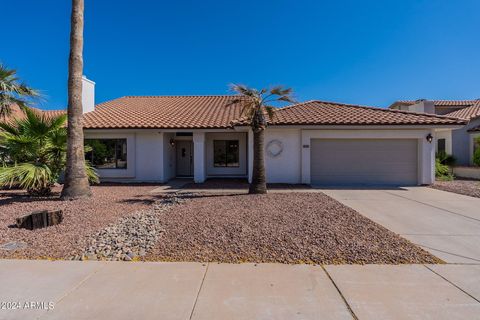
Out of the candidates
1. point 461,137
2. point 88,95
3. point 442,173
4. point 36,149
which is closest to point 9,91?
point 36,149

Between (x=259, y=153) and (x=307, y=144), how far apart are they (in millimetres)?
4493

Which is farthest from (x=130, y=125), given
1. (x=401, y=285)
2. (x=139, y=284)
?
(x=401, y=285)

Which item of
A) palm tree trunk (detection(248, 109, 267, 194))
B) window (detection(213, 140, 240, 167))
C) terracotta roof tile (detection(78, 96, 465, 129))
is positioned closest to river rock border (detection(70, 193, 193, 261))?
palm tree trunk (detection(248, 109, 267, 194))

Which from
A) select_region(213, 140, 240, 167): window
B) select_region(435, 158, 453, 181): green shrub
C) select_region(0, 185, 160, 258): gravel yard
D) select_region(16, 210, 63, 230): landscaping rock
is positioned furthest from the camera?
select_region(213, 140, 240, 167): window

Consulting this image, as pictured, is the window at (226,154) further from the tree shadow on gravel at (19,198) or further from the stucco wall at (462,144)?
the stucco wall at (462,144)

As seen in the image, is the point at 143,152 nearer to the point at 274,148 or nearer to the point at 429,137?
the point at 274,148

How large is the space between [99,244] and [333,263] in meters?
4.40

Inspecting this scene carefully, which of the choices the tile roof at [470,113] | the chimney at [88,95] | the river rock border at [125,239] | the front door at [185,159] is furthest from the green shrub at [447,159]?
the chimney at [88,95]

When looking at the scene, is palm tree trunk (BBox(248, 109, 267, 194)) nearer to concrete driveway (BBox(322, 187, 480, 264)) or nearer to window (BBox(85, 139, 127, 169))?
concrete driveway (BBox(322, 187, 480, 264))

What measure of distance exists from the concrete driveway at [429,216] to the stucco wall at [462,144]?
37.3 ft

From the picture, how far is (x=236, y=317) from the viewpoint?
3.17m

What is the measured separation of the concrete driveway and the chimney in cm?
1564

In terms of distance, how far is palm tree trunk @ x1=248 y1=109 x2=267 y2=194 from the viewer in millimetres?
10469

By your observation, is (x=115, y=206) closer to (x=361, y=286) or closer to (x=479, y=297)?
(x=361, y=286)
